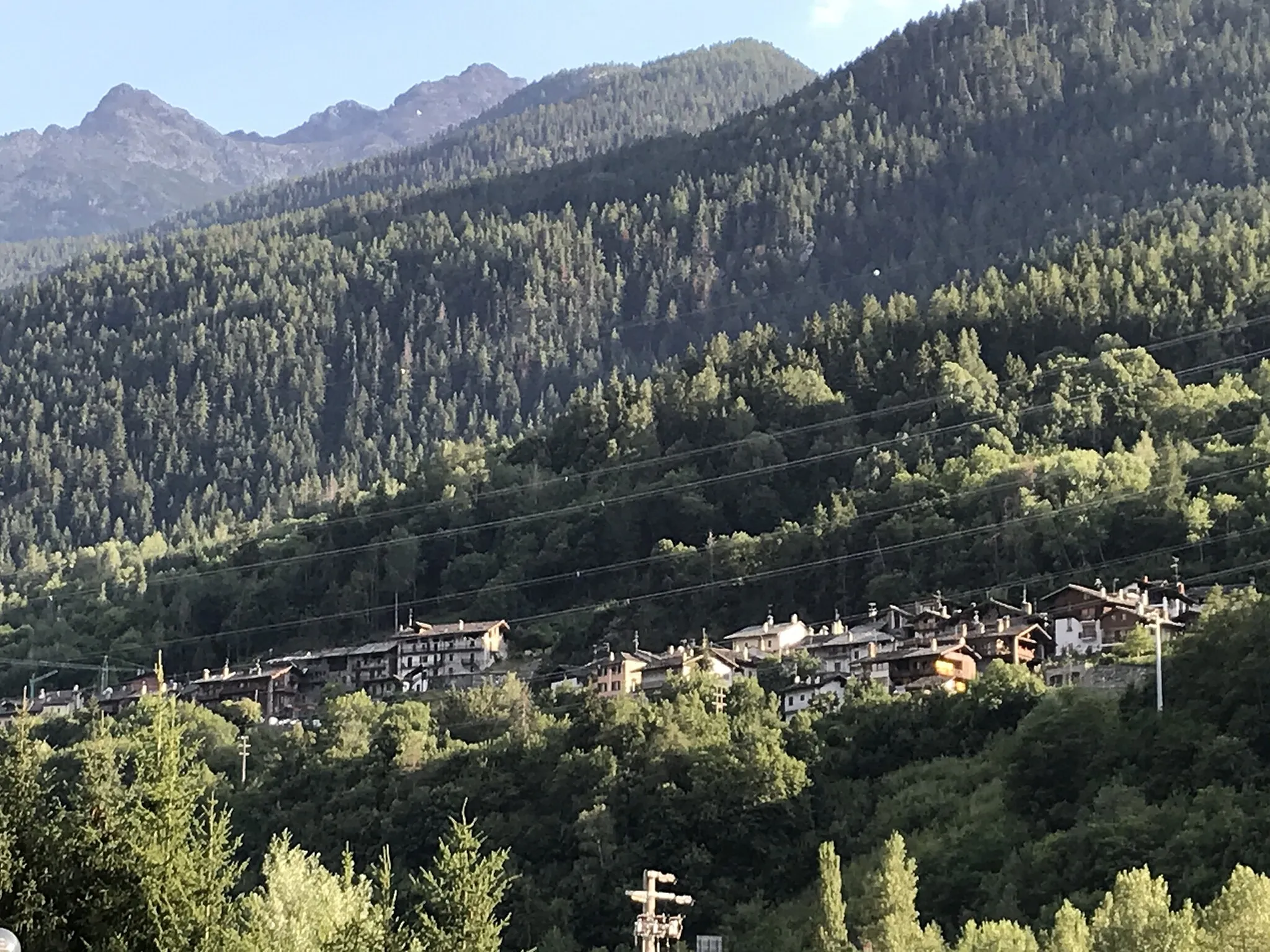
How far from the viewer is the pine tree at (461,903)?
22016 millimetres

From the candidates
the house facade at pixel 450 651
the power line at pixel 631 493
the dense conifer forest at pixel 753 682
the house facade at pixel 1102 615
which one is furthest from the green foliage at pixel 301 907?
the power line at pixel 631 493

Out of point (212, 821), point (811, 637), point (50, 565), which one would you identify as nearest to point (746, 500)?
point (811, 637)

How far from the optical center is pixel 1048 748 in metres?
71.0

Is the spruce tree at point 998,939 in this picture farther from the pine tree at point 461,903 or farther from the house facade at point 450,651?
the house facade at point 450,651

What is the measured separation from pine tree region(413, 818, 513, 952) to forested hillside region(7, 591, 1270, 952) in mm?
13389

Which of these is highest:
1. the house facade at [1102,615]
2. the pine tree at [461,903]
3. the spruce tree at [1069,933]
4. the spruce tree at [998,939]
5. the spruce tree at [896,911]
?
the pine tree at [461,903]

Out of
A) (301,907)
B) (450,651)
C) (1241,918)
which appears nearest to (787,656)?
(450,651)

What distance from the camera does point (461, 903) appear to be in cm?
2233

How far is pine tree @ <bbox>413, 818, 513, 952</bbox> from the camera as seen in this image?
22016 millimetres

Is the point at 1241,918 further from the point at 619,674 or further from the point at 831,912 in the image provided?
the point at 619,674

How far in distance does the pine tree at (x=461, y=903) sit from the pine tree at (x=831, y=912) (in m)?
34.0

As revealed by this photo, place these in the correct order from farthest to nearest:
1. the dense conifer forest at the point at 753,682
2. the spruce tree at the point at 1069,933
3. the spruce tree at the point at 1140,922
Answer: the spruce tree at the point at 1140,922
the spruce tree at the point at 1069,933
the dense conifer forest at the point at 753,682

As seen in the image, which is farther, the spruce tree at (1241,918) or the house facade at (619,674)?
the house facade at (619,674)

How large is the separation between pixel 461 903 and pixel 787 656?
7344cm
